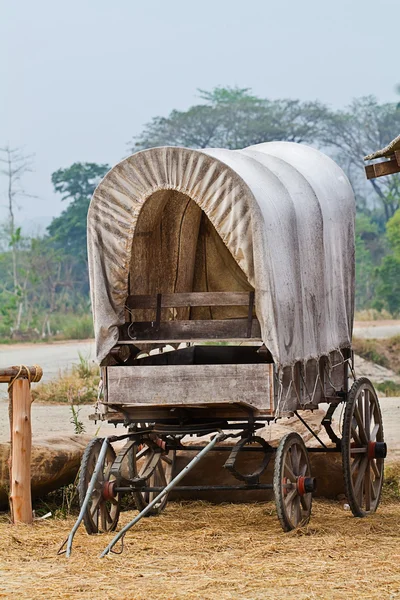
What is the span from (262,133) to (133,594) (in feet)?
143

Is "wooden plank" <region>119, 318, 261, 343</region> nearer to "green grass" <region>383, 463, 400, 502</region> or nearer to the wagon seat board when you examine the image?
the wagon seat board

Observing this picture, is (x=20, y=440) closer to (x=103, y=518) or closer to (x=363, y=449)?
(x=103, y=518)

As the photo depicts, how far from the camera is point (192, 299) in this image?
7379 millimetres

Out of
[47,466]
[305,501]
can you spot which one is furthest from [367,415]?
[47,466]

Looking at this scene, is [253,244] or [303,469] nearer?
[253,244]

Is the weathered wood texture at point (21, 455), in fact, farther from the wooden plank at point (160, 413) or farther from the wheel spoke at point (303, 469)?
the wheel spoke at point (303, 469)

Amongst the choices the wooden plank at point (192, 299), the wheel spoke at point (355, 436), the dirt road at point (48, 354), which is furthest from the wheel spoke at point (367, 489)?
the dirt road at point (48, 354)

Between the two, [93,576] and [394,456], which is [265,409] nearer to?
[93,576]

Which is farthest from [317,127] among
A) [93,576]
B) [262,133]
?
[93,576]

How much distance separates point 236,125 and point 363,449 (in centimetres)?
4152

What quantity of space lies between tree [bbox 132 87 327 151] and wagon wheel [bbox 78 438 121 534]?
135 feet

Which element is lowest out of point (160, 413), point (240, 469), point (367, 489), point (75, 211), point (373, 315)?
point (367, 489)

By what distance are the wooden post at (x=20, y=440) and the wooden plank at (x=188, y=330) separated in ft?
2.61

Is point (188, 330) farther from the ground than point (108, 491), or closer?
farther from the ground
